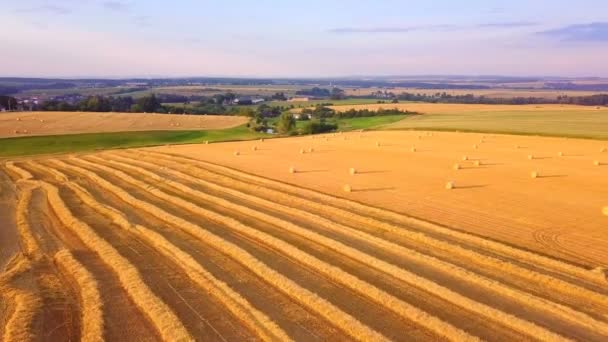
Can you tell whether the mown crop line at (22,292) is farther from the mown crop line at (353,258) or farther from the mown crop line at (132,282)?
the mown crop line at (353,258)

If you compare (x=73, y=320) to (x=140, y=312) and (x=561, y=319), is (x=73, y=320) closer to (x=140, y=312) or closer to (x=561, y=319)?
(x=140, y=312)

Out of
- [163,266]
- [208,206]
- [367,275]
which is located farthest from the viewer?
[208,206]

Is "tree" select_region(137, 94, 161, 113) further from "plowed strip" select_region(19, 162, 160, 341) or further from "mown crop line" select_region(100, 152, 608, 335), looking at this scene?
"plowed strip" select_region(19, 162, 160, 341)

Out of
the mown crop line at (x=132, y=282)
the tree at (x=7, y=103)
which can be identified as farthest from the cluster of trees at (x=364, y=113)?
the mown crop line at (x=132, y=282)

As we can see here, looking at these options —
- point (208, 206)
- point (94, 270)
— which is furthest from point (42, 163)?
point (94, 270)

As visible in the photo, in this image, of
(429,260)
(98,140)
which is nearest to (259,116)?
(98,140)

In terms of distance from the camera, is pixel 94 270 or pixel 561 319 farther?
pixel 94 270

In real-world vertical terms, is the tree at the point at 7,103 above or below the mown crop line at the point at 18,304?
below

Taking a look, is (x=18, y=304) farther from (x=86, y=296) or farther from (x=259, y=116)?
(x=259, y=116)
